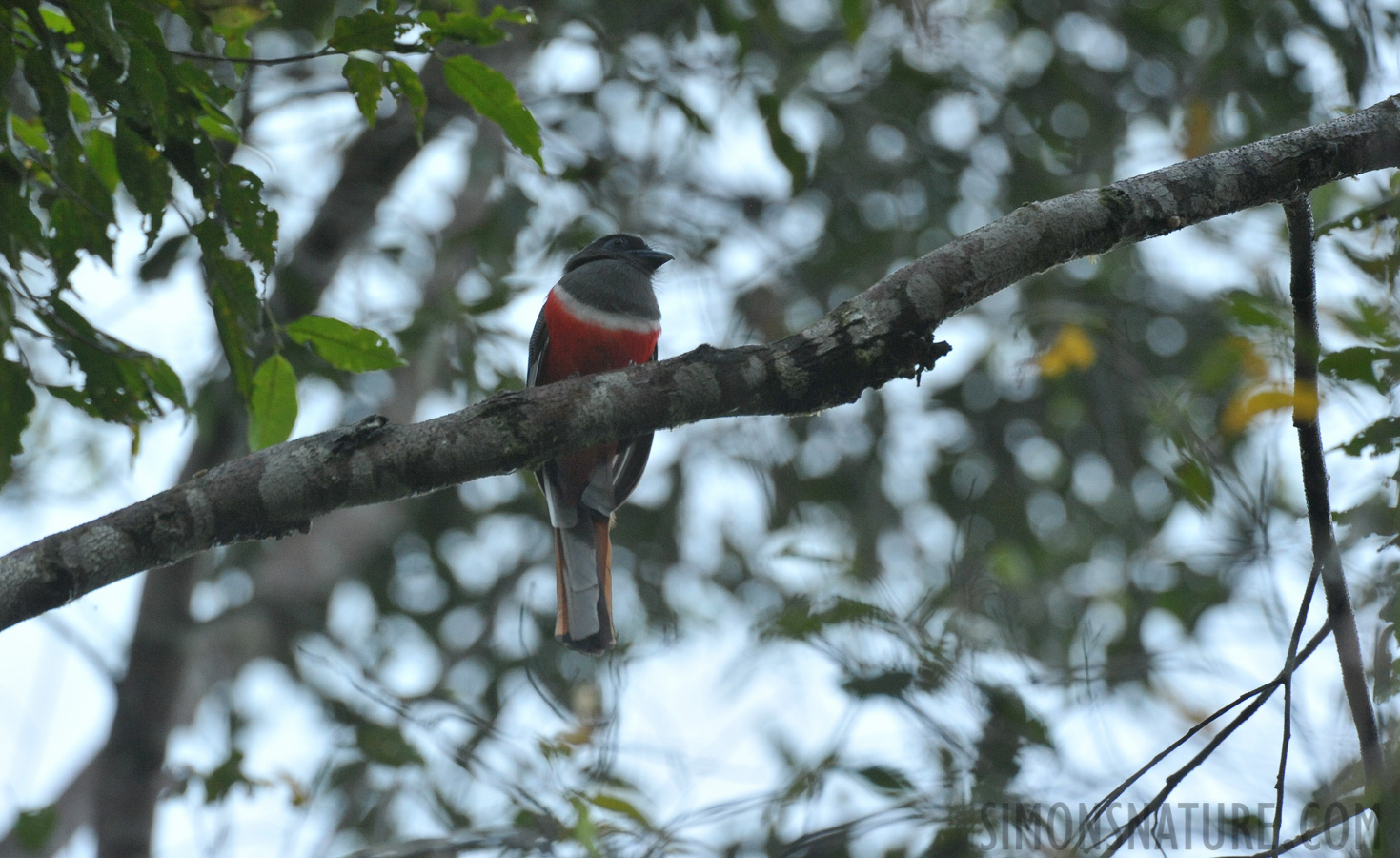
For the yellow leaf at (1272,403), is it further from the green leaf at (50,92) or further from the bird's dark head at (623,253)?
the bird's dark head at (623,253)

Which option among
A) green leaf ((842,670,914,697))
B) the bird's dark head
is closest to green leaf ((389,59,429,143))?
green leaf ((842,670,914,697))

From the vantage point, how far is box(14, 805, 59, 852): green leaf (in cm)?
419

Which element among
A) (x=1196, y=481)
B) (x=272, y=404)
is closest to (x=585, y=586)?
(x=272, y=404)

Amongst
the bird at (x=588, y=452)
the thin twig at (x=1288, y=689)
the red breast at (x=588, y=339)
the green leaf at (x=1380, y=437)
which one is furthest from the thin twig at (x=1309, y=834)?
the red breast at (x=588, y=339)

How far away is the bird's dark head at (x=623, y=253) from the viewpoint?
476 centimetres

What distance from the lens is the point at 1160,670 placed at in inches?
115

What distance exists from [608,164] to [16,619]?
11.4ft

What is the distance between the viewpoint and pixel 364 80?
7.55ft

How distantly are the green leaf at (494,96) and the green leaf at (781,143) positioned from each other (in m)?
1.72

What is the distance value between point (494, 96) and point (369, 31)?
0.27 m

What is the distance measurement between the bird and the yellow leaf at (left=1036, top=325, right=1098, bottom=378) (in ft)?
A: 4.96

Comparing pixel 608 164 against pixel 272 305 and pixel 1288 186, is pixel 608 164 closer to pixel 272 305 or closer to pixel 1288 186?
pixel 272 305

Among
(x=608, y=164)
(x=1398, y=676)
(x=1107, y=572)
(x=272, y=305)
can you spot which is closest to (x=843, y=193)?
(x=608, y=164)

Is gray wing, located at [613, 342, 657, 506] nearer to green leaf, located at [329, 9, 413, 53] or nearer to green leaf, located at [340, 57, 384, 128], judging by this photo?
green leaf, located at [340, 57, 384, 128]
